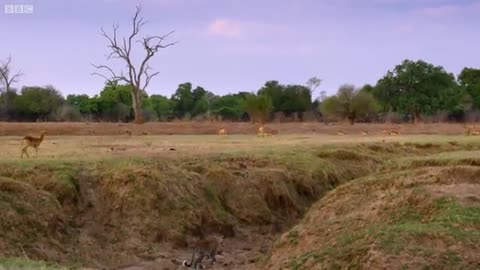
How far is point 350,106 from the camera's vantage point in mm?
64625

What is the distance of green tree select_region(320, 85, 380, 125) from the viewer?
64.4 meters

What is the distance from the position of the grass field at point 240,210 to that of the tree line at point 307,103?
3772cm

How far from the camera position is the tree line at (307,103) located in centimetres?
6488

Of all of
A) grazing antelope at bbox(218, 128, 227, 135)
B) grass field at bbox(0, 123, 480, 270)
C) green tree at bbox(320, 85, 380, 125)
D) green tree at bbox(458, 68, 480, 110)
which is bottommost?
grass field at bbox(0, 123, 480, 270)

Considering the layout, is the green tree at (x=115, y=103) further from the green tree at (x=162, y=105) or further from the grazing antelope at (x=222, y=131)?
the grazing antelope at (x=222, y=131)

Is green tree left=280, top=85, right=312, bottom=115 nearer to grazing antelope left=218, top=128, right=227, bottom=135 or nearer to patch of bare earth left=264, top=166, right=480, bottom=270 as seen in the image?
grazing antelope left=218, top=128, right=227, bottom=135

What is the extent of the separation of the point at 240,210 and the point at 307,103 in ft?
185

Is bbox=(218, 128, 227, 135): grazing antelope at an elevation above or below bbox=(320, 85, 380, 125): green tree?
below

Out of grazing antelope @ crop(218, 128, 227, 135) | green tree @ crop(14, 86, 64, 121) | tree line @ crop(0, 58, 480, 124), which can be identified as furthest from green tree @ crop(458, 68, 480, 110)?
green tree @ crop(14, 86, 64, 121)

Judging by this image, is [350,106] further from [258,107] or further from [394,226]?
[394,226]

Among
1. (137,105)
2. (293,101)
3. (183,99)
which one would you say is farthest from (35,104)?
(293,101)

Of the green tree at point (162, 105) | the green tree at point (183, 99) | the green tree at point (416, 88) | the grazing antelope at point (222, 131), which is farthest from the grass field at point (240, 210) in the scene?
the green tree at point (183, 99)

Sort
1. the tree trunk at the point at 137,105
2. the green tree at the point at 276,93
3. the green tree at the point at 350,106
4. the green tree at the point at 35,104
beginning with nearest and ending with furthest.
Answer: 1. the tree trunk at the point at 137,105
2. the green tree at the point at 350,106
3. the green tree at the point at 35,104
4. the green tree at the point at 276,93

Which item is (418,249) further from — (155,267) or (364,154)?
(364,154)
